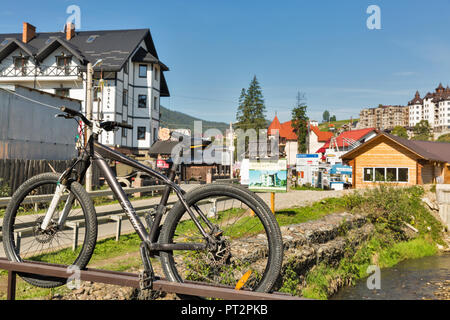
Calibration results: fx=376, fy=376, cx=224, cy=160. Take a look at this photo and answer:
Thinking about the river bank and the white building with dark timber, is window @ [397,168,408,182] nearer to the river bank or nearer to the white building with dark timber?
the river bank

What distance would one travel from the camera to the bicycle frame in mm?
3109

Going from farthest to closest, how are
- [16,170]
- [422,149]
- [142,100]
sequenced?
[142,100] → [422,149] → [16,170]

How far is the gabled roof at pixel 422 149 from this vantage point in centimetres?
2955

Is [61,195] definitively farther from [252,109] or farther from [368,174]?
[252,109]

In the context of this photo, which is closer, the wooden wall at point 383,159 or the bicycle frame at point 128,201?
the bicycle frame at point 128,201

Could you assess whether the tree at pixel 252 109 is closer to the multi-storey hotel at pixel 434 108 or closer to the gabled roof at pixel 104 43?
the gabled roof at pixel 104 43

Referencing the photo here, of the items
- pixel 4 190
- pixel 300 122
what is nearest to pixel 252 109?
pixel 300 122

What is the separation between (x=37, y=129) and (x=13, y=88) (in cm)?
277

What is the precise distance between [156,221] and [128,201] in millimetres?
379

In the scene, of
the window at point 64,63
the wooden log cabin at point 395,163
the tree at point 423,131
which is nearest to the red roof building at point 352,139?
the wooden log cabin at point 395,163

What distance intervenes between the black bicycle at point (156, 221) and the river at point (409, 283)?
29.2ft

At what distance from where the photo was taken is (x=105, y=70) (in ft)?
118
